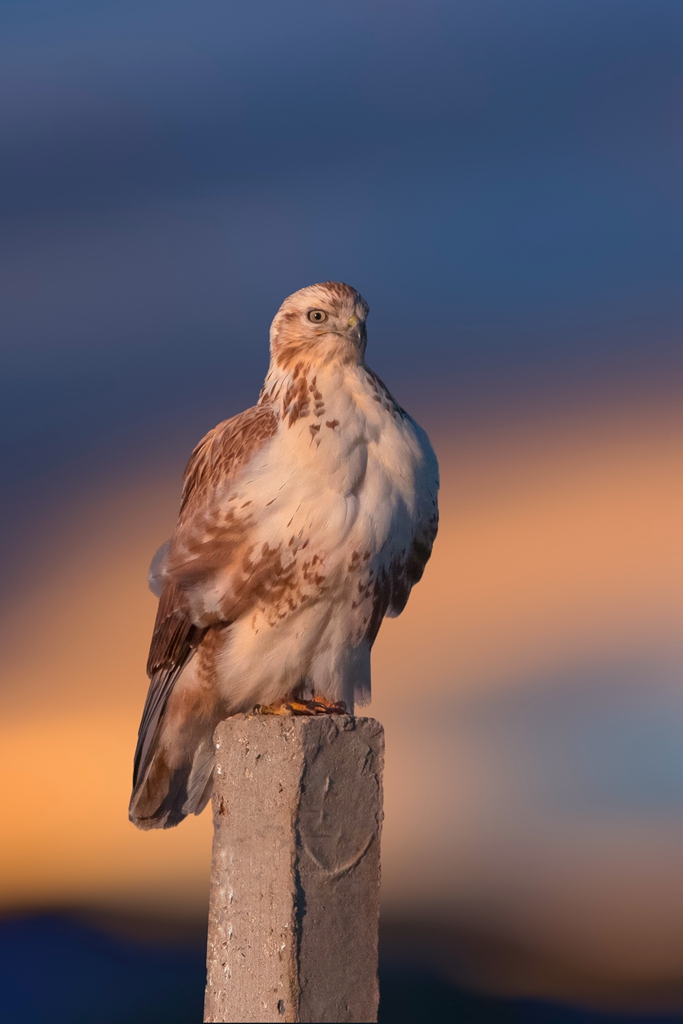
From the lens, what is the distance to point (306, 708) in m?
5.16

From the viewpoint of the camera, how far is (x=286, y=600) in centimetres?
504

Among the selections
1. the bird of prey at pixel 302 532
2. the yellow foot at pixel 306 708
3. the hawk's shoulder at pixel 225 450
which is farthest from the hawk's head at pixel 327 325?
the yellow foot at pixel 306 708

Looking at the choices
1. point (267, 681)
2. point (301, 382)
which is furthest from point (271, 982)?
point (301, 382)

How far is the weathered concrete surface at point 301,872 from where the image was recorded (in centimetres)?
458

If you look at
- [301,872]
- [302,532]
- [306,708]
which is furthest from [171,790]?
[302,532]

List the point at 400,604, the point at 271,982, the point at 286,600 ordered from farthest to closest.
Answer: the point at 400,604, the point at 286,600, the point at 271,982

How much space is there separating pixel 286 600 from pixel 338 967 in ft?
5.06

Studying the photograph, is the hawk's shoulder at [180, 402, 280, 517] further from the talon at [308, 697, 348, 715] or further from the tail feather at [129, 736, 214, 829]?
the tail feather at [129, 736, 214, 829]

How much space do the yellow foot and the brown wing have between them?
51 cm

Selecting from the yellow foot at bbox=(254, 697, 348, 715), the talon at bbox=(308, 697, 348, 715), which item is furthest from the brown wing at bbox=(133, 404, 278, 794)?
the talon at bbox=(308, 697, 348, 715)

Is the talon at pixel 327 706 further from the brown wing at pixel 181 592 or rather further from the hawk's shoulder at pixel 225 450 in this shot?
the hawk's shoulder at pixel 225 450

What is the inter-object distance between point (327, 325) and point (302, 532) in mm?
939

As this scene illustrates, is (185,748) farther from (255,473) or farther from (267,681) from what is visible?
(255,473)

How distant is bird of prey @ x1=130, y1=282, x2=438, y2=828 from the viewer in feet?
16.3
